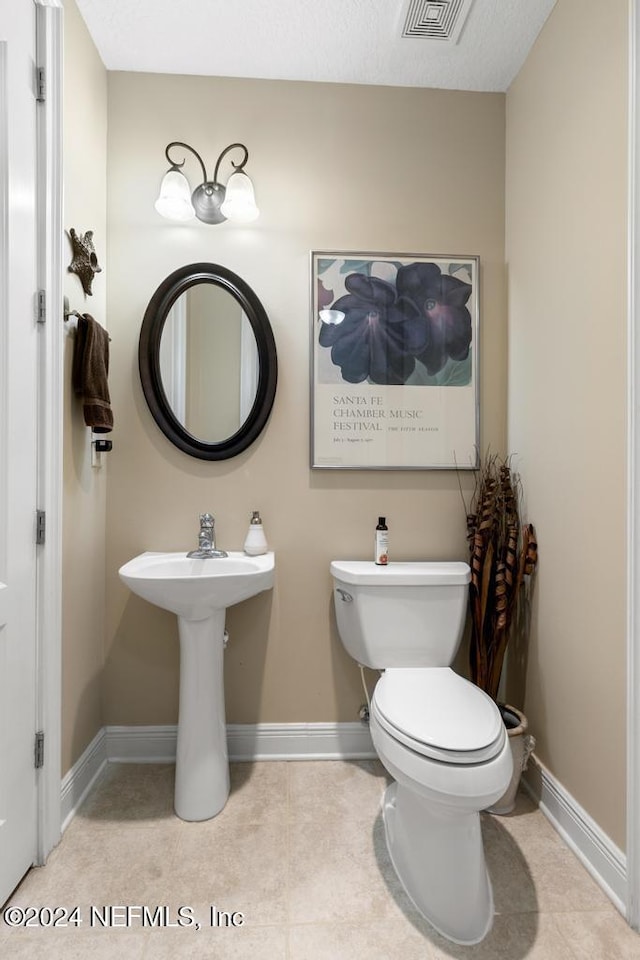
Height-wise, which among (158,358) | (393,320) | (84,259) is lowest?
(158,358)

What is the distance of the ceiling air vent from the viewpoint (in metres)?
1.62

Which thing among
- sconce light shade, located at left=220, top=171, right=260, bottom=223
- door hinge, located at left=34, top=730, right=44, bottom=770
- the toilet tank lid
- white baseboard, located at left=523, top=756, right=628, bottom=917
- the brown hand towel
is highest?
sconce light shade, located at left=220, top=171, right=260, bottom=223

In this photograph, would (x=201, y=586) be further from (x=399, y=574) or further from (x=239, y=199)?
(x=239, y=199)

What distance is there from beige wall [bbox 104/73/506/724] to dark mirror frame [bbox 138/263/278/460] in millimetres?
46

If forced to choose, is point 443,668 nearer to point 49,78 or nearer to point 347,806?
point 347,806

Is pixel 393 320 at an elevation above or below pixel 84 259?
below

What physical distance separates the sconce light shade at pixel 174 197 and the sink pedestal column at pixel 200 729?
1.40m

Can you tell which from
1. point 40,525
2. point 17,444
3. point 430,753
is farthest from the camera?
point 40,525

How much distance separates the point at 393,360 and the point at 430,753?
A: 1328 mm

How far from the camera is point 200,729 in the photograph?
168 centimetres

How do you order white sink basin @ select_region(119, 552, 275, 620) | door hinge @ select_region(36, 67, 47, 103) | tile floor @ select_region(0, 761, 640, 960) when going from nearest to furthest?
tile floor @ select_region(0, 761, 640, 960) < door hinge @ select_region(36, 67, 47, 103) < white sink basin @ select_region(119, 552, 275, 620)

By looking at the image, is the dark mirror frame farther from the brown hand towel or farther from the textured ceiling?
the textured ceiling

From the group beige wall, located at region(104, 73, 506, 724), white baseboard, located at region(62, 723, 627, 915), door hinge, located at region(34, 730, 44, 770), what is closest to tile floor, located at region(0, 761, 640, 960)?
white baseboard, located at region(62, 723, 627, 915)

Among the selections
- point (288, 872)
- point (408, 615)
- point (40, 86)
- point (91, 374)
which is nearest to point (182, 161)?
point (40, 86)
